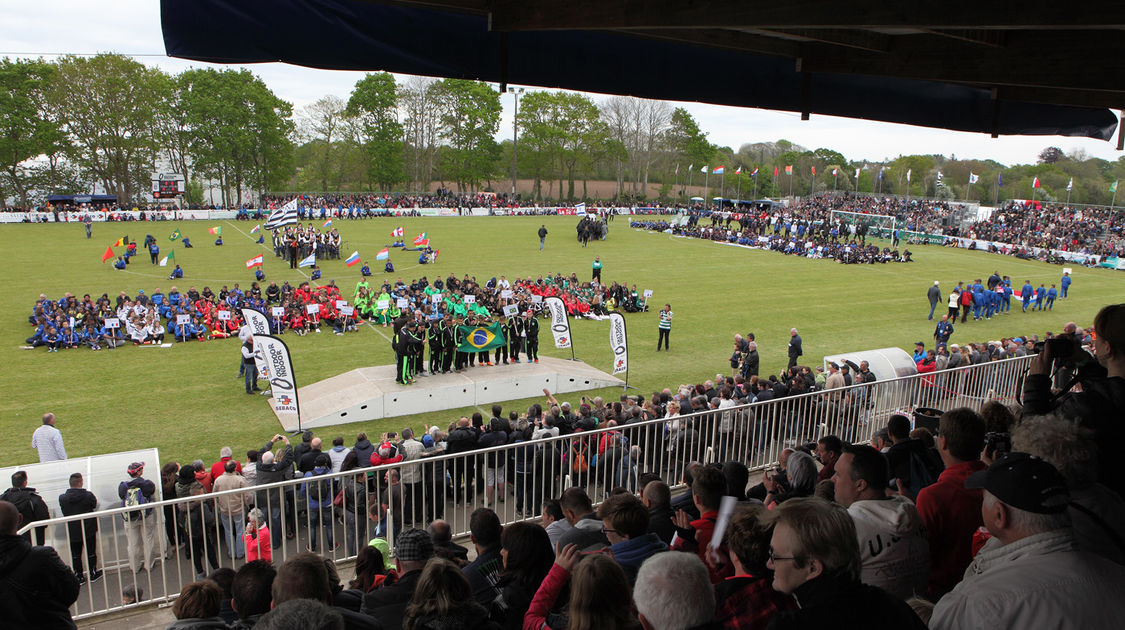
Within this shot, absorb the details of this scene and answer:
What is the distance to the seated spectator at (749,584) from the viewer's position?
9.25 ft

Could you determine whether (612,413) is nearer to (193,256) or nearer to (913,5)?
(913,5)

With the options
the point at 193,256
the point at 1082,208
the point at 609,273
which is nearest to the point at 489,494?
the point at 609,273

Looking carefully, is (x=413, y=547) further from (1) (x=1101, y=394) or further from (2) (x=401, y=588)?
(1) (x=1101, y=394)

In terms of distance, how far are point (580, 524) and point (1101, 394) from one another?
2850mm

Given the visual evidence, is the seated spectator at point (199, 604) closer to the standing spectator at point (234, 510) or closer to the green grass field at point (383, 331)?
the standing spectator at point (234, 510)

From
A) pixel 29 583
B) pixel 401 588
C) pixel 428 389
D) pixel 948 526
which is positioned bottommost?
pixel 428 389

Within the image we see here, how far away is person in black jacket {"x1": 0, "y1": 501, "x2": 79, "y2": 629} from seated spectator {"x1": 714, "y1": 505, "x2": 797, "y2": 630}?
373 cm

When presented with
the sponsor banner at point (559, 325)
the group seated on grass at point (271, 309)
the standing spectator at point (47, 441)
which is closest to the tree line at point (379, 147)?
the group seated on grass at point (271, 309)

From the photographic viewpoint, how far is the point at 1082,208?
5688cm

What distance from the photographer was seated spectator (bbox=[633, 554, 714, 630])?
2.64 m

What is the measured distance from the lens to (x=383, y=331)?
68.3ft

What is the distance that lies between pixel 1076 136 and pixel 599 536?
653cm

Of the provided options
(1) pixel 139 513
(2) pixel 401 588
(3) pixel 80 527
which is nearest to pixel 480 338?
(1) pixel 139 513

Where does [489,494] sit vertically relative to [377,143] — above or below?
below
